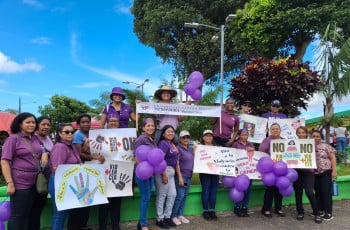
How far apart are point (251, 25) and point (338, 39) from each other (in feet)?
28.8

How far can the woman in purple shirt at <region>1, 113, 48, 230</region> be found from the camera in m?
→ 4.16

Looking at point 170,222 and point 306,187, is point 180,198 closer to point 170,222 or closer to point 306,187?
point 170,222

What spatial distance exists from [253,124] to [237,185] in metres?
1.94

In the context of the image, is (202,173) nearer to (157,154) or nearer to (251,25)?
(157,154)

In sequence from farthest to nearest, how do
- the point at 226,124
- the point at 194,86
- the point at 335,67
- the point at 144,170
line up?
the point at 335,67 < the point at 194,86 < the point at 226,124 < the point at 144,170

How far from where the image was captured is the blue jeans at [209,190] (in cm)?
621

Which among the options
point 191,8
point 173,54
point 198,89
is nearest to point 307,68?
point 198,89

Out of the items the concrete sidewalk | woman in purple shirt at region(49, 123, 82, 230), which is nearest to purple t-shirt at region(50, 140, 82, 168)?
woman in purple shirt at region(49, 123, 82, 230)

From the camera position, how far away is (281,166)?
20.2 ft

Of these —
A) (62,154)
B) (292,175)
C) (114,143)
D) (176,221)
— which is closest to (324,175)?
(292,175)

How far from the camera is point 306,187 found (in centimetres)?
627

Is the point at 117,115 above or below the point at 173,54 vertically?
below

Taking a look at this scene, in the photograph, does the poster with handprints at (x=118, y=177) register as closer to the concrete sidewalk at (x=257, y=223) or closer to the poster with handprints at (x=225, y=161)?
the concrete sidewalk at (x=257, y=223)

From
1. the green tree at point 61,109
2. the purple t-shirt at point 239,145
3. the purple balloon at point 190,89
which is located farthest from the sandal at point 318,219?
the green tree at point 61,109
